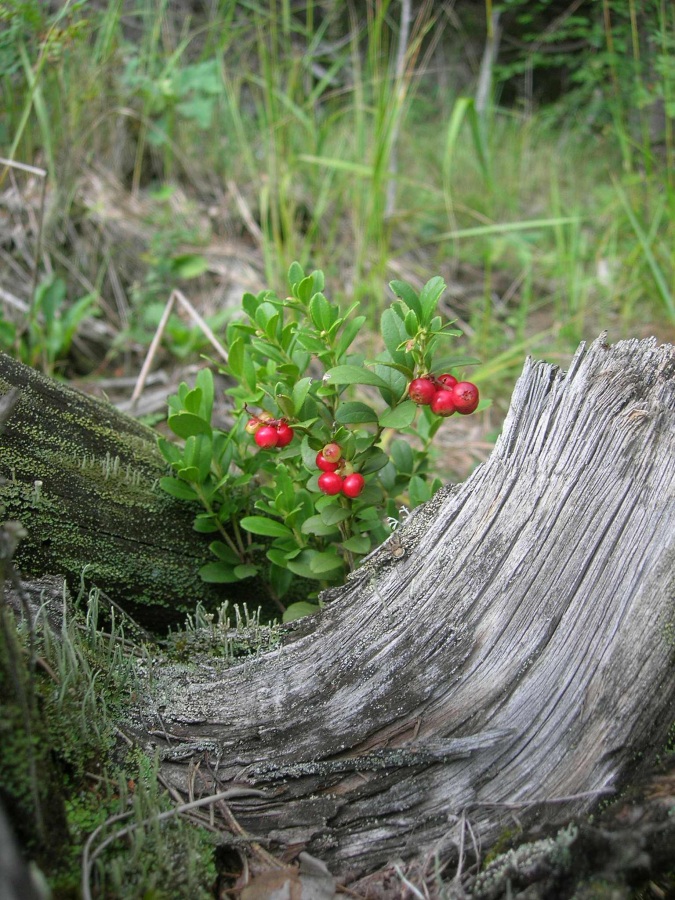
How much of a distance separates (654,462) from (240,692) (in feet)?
3.70

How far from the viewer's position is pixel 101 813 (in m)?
1.41

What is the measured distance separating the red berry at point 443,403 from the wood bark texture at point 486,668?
0.55 ft

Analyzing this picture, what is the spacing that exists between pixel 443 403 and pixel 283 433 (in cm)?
44

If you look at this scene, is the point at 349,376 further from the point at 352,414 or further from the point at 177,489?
the point at 177,489

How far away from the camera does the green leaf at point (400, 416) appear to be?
187 cm

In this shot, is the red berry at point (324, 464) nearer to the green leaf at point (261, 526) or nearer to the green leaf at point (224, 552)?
the green leaf at point (261, 526)

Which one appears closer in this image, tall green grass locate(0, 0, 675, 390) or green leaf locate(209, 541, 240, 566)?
green leaf locate(209, 541, 240, 566)

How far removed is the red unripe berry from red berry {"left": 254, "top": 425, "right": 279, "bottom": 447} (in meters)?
0.14

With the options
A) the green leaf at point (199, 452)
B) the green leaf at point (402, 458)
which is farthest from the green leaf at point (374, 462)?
the green leaf at point (199, 452)

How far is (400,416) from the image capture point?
189 centimetres

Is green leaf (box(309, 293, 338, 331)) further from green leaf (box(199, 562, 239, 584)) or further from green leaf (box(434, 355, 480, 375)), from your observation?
green leaf (box(199, 562, 239, 584))

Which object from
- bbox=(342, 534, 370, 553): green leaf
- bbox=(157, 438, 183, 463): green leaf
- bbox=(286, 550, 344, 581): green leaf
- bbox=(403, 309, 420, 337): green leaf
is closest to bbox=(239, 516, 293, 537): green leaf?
bbox=(286, 550, 344, 581): green leaf

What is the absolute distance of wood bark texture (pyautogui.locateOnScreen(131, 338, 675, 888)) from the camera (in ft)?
4.87

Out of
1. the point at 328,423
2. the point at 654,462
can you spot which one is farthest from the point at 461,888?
the point at 328,423
